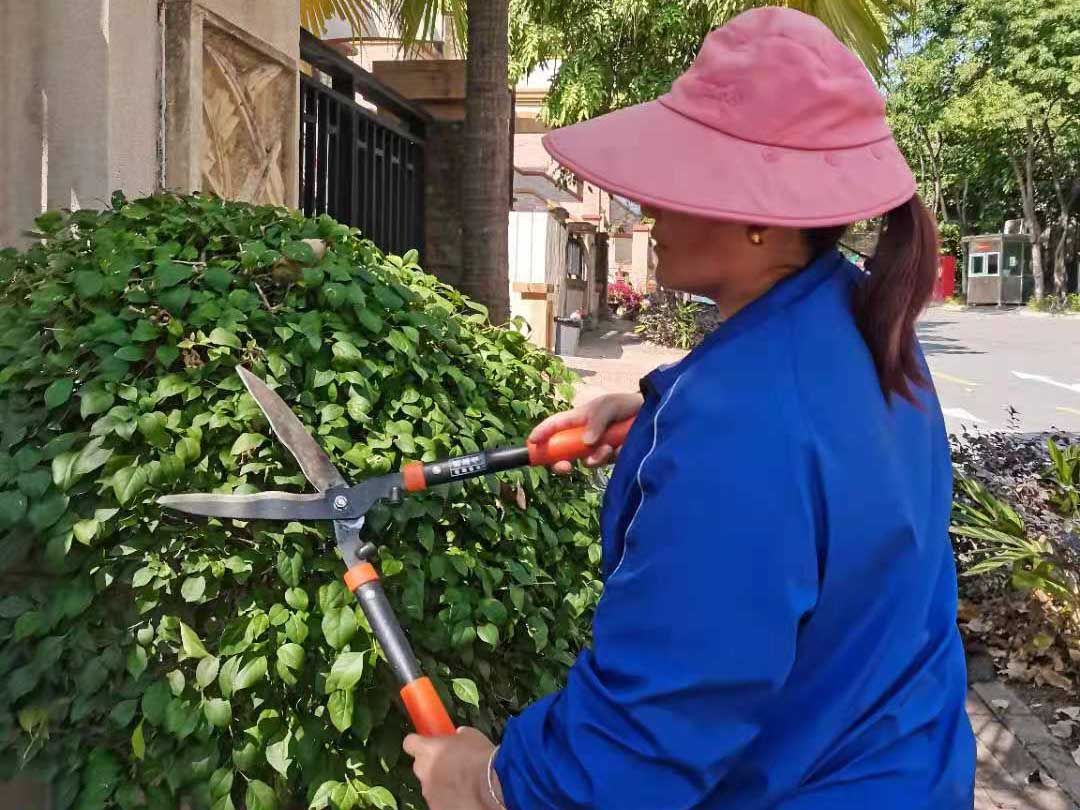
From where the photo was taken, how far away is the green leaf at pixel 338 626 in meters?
1.95

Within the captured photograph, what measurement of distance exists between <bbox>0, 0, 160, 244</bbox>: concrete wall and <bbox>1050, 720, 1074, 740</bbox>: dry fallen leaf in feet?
12.5

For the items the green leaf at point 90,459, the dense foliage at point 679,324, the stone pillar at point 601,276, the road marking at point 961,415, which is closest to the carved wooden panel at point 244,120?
the green leaf at point 90,459

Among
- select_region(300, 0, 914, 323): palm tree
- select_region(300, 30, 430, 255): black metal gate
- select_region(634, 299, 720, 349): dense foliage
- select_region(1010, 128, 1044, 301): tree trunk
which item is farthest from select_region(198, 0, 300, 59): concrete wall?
select_region(1010, 128, 1044, 301): tree trunk

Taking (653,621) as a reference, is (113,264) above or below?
above

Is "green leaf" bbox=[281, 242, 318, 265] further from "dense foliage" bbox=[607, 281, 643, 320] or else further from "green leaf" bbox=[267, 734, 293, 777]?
"dense foliage" bbox=[607, 281, 643, 320]

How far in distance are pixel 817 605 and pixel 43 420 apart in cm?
157

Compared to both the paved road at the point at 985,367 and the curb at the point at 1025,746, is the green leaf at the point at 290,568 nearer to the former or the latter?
the curb at the point at 1025,746

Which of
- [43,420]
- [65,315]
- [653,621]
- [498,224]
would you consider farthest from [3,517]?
[498,224]

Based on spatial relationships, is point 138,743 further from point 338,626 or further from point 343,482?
point 343,482

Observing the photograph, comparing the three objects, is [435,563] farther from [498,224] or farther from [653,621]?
[498,224]

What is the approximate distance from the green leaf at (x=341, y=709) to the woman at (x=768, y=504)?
58 cm

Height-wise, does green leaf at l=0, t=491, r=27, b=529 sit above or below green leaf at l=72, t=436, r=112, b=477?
below

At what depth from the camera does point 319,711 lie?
6.56 ft

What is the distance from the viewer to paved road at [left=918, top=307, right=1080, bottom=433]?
13.8 metres
